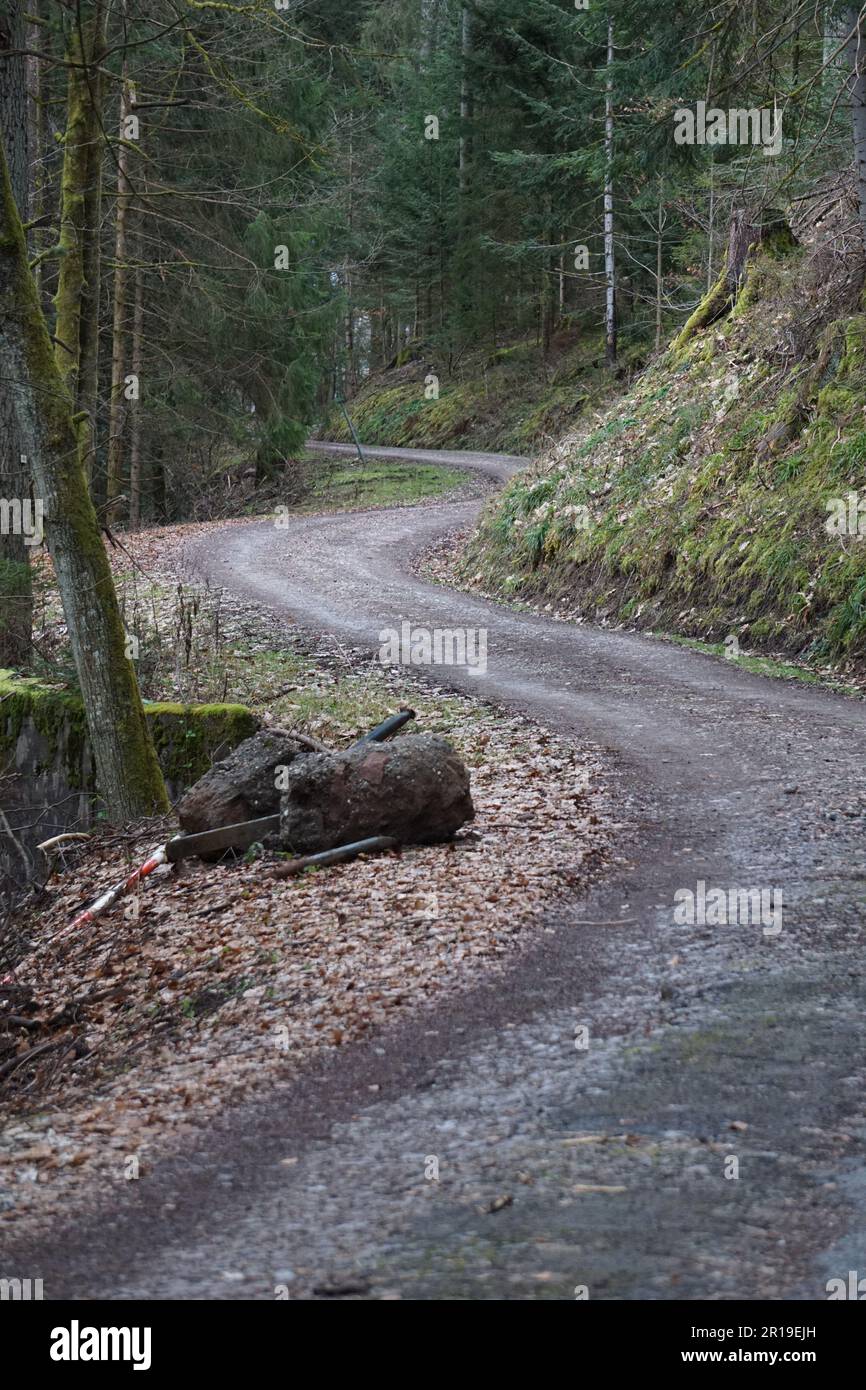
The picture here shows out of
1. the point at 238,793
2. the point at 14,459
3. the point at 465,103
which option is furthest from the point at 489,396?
the point at 238,793

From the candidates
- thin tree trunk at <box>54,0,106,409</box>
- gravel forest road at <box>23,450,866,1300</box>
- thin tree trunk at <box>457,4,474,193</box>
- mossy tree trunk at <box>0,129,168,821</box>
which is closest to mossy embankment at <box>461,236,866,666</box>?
gravel forest road at <box>23,450,866,1300</box>

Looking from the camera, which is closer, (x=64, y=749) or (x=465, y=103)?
(x=64, y=749)

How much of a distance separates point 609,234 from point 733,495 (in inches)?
676

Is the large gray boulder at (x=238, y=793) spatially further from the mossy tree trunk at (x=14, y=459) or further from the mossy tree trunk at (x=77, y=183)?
the mossy tree trunk at (x=14, y=459)

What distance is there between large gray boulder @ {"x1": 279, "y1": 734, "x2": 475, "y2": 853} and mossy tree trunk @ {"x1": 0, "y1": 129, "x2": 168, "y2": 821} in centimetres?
249

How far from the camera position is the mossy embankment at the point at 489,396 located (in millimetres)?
35125

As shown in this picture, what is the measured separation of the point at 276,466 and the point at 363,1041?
30363 millimetres

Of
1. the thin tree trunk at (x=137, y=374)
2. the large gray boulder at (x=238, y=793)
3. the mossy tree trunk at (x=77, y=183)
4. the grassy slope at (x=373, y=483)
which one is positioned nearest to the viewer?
the large gray boulder at (x=238, y=793)

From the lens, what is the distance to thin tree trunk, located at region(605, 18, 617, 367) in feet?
88.6

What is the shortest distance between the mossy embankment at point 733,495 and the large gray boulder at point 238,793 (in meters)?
6.97

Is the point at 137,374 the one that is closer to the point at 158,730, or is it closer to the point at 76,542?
the point at 158,730

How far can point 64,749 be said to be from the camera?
431 inches

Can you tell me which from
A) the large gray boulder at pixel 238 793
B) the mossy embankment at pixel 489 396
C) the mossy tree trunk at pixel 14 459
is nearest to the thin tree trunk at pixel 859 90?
the mossy tree trunk at pixel 14 459
